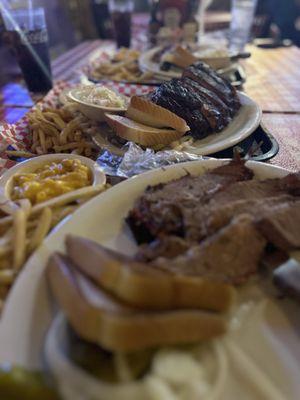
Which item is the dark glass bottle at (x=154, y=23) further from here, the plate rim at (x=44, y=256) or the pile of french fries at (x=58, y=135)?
the plate rim at (x=44, y=256)

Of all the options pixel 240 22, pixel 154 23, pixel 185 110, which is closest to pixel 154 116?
pixel 185 110

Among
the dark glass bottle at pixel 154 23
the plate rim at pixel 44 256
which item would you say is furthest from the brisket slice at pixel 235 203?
the dark glass bottle at pixel 154 23

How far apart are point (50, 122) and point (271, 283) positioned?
193 cm

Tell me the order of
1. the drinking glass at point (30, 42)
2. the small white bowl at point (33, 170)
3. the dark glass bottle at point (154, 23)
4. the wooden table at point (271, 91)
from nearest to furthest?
the small white bowl at point (33, 170), the wooden table at point (271, 91), the drinking glass at point (30, 42), the dark glass bottle at point (154, 23)

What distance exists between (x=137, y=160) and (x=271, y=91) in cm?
233

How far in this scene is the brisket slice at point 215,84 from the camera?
2.79 metres

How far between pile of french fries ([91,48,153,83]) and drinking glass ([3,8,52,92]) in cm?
60

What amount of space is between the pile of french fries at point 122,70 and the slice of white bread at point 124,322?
3026 millimetres

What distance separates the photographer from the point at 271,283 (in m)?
1.35

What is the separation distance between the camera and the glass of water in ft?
16.6

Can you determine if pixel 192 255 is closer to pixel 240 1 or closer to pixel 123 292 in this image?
pixel 123 292

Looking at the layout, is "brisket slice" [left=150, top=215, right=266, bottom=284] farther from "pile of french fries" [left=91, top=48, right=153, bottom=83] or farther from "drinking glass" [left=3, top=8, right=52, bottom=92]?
"drinking glass" [left=3, top=8, right=52, bottom=92]

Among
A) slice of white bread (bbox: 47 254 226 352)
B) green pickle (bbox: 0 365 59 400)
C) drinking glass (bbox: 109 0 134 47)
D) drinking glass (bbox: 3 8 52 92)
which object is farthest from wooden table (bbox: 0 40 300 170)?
green pickle (bbox: 0 365 59 400)

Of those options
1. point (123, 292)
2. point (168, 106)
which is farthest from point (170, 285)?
point (168, 106)
